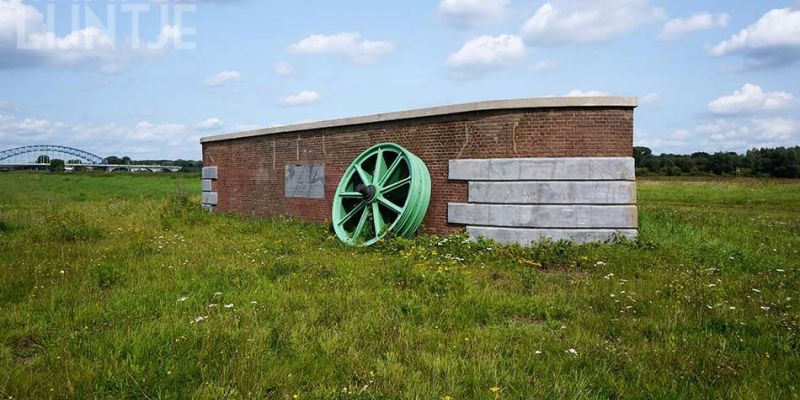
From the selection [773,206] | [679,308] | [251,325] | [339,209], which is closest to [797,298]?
[679,308]

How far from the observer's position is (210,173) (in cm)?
1717

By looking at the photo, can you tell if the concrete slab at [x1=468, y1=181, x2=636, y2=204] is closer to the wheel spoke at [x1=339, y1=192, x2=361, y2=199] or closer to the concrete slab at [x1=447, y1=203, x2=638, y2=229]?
the concrete slab at [x1=447, y1=203, x2=638, y2=229]

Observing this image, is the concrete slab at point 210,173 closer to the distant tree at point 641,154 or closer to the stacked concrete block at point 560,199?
the stacked concrete block at point 560,199

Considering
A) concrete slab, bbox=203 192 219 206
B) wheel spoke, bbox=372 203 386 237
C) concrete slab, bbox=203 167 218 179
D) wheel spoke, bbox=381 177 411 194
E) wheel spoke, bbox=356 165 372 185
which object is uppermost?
concrete slab, bbox=203 167 218 179

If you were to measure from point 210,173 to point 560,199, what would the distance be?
12061 millimetres

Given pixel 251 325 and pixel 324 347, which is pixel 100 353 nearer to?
pixel 251 325

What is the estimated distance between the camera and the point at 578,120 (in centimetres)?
919

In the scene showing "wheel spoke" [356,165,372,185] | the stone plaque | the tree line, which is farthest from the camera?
the tree line

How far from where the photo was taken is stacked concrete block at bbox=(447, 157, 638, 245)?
9.08m

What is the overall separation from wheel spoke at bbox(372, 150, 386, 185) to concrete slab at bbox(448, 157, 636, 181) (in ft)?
6.93

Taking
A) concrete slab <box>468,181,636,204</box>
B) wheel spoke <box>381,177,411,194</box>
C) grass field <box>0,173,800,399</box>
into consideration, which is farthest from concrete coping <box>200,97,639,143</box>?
grass field <box>0,173,800,399</box>

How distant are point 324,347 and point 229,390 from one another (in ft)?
3.05

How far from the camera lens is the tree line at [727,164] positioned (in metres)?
64.6

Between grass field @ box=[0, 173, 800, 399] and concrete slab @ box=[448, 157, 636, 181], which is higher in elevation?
concrete slab @ box=[448, 157, 636, 181]
